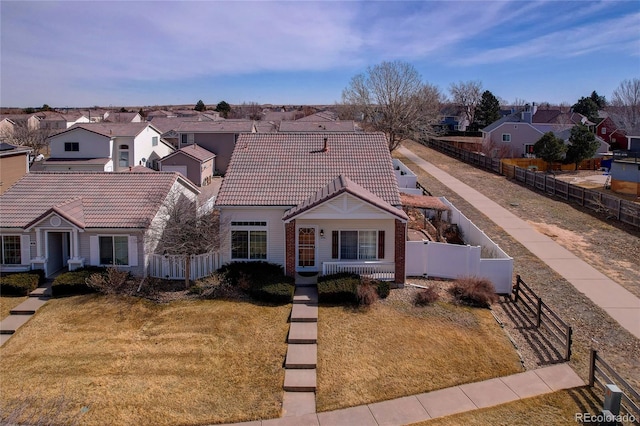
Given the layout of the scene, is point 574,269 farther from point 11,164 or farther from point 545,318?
point 11,164

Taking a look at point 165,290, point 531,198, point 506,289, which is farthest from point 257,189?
point 531,198

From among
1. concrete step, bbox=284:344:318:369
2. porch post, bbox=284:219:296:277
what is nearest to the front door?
porch post, bbox=284:219:296:277

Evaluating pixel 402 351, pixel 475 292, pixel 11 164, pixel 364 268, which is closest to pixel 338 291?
pixel 364 268

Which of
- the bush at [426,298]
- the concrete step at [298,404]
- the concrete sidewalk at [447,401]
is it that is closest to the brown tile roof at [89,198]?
the concrete step at [298,404]

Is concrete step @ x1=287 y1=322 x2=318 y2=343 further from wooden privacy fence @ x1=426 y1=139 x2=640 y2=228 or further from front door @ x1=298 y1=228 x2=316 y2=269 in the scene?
wooden privacy fence @ x1=426 y1=139 x2=640 y2=228

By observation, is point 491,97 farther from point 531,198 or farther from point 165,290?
point 165,290

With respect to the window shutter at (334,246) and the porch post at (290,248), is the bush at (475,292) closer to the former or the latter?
the window shutter at (334,246)
